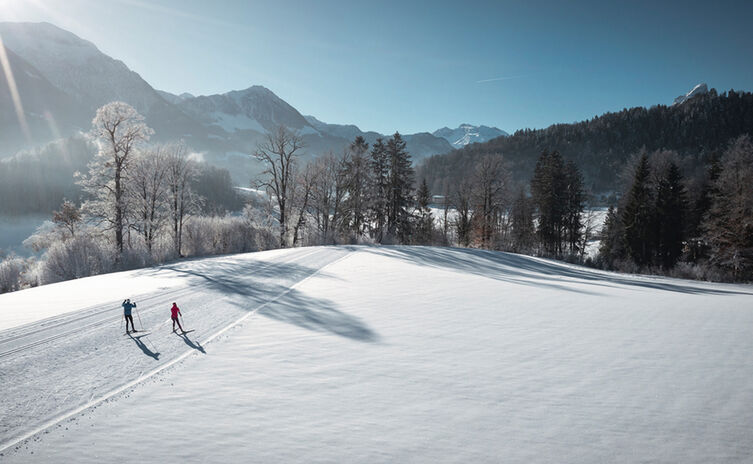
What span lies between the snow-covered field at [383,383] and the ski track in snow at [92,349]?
3cm

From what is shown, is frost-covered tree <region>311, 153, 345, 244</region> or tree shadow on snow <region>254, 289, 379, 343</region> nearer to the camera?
tree shadow on snow <region>254, 289, 379, 343</region>

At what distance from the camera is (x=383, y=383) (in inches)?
167

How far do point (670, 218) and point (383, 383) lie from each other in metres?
39.9

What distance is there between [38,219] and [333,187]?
323 ft

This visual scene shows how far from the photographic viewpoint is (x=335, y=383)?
4.26m

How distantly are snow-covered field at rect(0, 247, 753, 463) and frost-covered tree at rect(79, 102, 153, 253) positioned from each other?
592 inches

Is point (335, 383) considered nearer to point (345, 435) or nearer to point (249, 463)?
point (345, 435)

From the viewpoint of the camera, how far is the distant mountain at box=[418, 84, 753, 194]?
86.9 metres

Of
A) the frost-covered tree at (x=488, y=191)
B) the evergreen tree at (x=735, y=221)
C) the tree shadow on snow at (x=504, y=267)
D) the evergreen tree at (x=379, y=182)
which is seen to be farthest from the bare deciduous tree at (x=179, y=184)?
the evergreen tree at (x=735, y=221)

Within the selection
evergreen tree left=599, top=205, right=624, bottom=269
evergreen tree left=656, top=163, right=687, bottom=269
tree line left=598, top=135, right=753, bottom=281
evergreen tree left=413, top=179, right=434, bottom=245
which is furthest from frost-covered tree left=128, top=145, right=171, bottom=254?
evergreen tree left=656, top=163, right=687, bottom=269

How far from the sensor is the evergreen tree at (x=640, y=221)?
31.2m

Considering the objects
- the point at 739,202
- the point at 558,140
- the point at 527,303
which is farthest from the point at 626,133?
the point at 527,303

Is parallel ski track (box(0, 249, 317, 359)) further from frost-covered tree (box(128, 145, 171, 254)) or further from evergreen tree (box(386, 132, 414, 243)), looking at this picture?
evergreen tree (box(386, 132, 414, 243))

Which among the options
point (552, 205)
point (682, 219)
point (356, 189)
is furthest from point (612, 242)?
point (356, 189)
